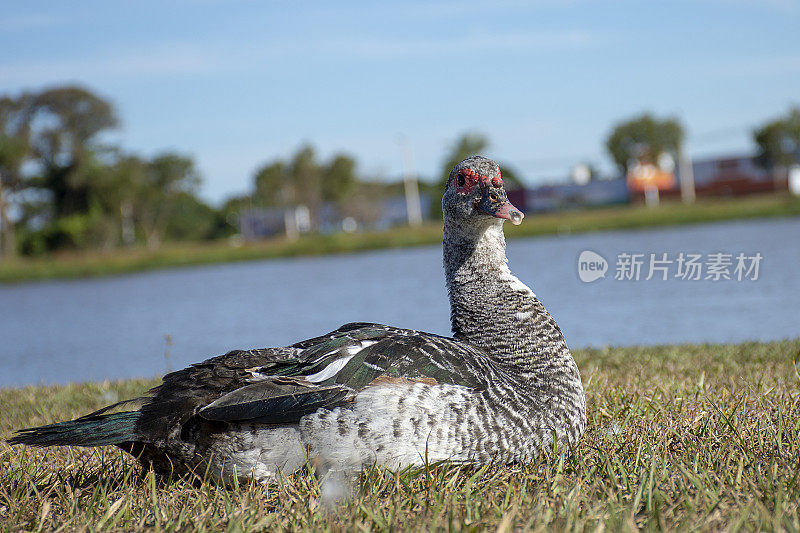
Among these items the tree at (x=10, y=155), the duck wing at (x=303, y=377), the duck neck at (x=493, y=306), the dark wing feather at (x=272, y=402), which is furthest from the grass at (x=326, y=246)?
the dark wing feather at (x=272, y=402)

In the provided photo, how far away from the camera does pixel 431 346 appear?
3396 millimetres

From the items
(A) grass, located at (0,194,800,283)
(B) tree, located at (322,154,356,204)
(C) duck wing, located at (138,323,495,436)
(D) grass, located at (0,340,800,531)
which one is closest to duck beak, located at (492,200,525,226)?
(C) duck wing, located at (138,323,495,436)

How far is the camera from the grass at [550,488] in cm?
261

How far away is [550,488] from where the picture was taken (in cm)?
298

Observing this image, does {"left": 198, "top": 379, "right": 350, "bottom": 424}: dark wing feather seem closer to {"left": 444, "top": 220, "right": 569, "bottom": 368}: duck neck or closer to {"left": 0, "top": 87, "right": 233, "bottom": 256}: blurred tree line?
{"left": 444, "top": 220, "right": 569, "bottom": 368}: duck neck

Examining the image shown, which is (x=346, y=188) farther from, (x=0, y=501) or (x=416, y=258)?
(x=0, y=501)

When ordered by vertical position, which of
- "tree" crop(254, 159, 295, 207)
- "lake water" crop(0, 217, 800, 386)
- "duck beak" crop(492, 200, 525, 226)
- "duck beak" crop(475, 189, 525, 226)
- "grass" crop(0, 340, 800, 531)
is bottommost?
"lake water" crop(0, 217, 800, 386)

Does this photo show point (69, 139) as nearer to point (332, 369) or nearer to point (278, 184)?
point (278, 184)

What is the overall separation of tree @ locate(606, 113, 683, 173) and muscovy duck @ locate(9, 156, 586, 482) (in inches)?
3012

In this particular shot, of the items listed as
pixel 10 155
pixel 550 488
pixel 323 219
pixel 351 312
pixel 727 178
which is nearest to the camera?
pixel 550 488

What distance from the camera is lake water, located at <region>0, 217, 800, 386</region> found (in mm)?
9930

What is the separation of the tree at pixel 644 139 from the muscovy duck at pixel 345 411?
76513mm

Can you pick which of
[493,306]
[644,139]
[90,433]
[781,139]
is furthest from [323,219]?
[90,433]

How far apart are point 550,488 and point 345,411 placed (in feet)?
2.51
